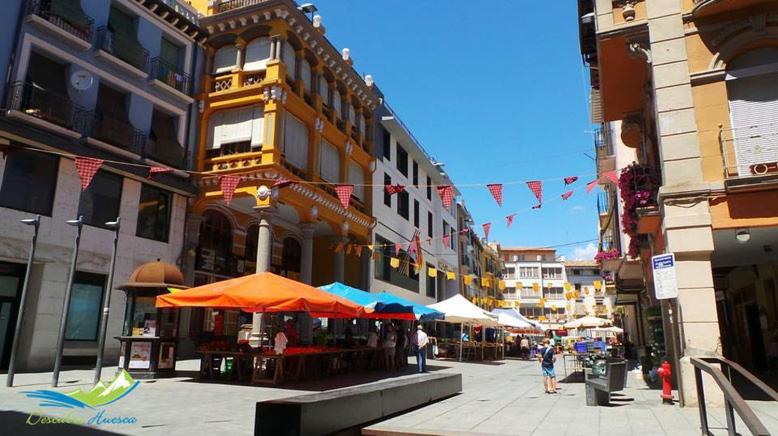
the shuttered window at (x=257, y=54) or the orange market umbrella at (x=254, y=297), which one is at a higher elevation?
the shuttered window at (x=257, y=54)

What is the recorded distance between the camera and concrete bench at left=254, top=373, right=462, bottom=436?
5613 millimetres

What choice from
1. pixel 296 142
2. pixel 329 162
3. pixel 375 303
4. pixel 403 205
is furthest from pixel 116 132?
pixel 403 205

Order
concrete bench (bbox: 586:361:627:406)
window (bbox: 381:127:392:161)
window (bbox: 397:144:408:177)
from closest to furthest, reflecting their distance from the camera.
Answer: concrete bench (bbox: 586:361:627:406)
window (bbox: 381:127:392:161)
window (bbox: 397:144:408:177)

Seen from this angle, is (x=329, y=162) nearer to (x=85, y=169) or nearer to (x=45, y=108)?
(x=45, y=108)

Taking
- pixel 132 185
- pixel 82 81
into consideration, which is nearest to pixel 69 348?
pixel 132 185

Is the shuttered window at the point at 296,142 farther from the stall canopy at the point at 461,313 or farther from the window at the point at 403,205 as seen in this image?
the window at the point at 403,205

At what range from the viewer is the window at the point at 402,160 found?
1353 inches

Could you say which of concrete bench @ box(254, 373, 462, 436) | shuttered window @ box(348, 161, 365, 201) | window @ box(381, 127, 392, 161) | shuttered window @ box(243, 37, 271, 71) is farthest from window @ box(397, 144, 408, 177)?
concrete bench @ box(254, 373, 462, 436)

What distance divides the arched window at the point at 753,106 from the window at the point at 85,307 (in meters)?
17.4

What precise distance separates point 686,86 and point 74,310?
17423mm

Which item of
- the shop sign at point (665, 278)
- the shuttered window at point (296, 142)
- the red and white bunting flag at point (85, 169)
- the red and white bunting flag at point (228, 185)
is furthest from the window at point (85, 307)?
the shop sign at point (665, 278)

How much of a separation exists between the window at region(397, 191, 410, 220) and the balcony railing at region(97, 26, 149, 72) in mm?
17850

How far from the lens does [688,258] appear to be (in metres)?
10.0

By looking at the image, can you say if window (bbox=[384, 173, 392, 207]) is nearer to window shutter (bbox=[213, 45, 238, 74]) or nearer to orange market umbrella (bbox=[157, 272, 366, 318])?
window shutter (bbox=[213, 45, 238, 74])
